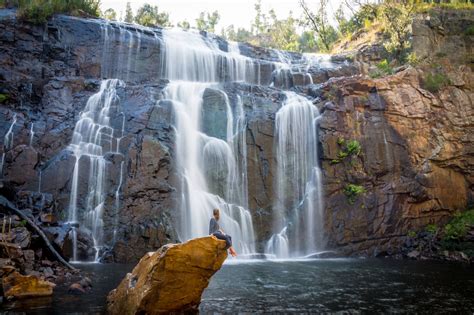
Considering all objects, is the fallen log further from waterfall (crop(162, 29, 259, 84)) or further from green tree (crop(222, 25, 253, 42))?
green tree (crop(222, 25, 253, 42))

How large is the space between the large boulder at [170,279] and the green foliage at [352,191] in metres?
14.0

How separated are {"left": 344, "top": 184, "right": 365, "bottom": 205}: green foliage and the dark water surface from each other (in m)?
5.03

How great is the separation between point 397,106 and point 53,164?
1779 cm

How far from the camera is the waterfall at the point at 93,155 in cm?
1717

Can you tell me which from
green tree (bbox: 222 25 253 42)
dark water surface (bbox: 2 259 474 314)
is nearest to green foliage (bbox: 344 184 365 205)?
dark water surface (bbox: 2 259 474 314)

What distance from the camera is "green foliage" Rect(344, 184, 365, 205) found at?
21.3 m

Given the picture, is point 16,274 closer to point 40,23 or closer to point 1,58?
point 1,58

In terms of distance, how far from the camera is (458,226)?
830 inches

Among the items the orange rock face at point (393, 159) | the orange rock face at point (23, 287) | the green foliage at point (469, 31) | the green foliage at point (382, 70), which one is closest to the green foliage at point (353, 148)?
the orange rock face at point (393, 159)

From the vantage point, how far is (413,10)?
29.2 meters

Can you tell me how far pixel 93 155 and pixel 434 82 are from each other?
1930cm

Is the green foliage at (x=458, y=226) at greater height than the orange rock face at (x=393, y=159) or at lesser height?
lesser

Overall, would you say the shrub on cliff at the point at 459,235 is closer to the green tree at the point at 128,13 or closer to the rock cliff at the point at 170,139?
the rock cliff at the point at 170,139

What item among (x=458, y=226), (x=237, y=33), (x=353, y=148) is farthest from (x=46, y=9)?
(x=237, y=33)
